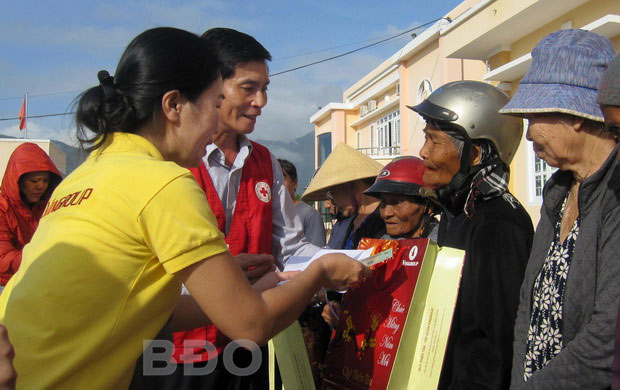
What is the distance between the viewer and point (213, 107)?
6.48 ft

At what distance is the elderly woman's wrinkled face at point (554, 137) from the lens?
7.00 feet

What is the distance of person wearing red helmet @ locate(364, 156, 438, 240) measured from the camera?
3738mm

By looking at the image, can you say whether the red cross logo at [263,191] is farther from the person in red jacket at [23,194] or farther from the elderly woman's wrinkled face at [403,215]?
the person in red jacket at [23,194]

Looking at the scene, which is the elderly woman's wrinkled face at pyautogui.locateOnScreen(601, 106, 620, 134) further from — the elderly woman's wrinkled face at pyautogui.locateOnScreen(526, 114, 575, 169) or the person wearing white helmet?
the person wearing white helmet

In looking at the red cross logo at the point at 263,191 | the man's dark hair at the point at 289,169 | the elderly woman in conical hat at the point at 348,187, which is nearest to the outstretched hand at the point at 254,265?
the red cross logo at the point at 263,191

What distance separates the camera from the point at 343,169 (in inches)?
200

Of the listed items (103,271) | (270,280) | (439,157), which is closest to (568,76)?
(439,157)

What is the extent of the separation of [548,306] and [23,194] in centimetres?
451

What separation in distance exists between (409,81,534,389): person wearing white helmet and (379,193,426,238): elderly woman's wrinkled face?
0.77 m

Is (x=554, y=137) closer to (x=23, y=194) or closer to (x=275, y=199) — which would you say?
(x=275, y=199)

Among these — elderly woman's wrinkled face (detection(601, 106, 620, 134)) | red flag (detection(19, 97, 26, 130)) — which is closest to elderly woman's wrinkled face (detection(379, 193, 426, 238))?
elderly woman's wrinkled face (detection(601, 106, 620, 134))

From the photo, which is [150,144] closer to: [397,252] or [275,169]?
[397,252]

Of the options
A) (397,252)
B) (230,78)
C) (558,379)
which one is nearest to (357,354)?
(397,252)

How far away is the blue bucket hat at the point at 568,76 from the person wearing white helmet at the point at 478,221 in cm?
46
